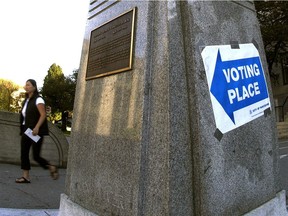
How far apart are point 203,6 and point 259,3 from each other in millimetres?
23082

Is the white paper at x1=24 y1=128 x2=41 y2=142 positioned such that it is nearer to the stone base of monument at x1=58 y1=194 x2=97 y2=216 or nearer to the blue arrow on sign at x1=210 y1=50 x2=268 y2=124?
the stone base of monument at x1=58 y1=194 x2=97 y2=216

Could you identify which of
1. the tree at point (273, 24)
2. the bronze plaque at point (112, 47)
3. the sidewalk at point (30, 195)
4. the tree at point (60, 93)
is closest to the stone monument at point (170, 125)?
the bronze plaque at point (112, 47)

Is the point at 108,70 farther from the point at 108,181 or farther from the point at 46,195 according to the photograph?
the point at 46,195

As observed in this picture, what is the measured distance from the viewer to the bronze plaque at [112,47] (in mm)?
3020

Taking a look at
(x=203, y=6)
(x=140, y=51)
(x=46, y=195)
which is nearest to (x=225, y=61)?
(x=203, y=6)

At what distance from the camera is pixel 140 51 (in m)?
2.85

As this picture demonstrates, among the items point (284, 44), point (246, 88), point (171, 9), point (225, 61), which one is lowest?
point (246, 88)

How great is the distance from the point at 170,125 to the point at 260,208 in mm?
1250

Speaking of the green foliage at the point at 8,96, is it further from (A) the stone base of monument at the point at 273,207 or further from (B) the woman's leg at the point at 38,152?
(A) the stone base of monument at the point at 273,207

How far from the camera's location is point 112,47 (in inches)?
128

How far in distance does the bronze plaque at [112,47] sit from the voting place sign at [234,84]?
0.75 meters

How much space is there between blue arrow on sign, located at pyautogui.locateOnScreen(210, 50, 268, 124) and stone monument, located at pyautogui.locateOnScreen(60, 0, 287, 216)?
0.02 m

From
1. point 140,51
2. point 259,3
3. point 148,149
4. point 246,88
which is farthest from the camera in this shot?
point 259,3

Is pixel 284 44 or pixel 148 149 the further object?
pixel 284 44
